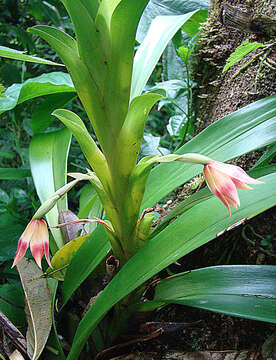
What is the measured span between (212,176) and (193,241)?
12cm

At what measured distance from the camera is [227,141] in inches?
24.7

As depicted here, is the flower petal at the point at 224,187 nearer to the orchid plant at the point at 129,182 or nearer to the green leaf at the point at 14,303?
the orchid plant at the point at 129,182

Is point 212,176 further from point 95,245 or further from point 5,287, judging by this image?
point 5,287


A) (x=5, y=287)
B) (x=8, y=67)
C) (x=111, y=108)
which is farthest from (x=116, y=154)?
(x=8, y=67)

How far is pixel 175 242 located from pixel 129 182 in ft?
0.46

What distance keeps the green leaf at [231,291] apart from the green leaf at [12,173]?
0.70 metres

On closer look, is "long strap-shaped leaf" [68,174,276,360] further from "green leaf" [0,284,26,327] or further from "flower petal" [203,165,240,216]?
"green leaf" [0,284,26,327]

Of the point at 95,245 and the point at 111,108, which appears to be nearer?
the point at 111,108

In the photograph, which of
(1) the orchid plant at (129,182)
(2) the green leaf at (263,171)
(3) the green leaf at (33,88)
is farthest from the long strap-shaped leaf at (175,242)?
(3) the green leaf at (33,88)

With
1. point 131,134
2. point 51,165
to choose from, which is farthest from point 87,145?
point 51,165

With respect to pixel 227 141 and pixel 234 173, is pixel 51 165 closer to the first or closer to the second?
pixel 227 141

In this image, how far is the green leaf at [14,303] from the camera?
0.77 m

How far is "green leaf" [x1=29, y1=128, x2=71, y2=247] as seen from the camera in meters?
0.92

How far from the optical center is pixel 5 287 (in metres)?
0.82
